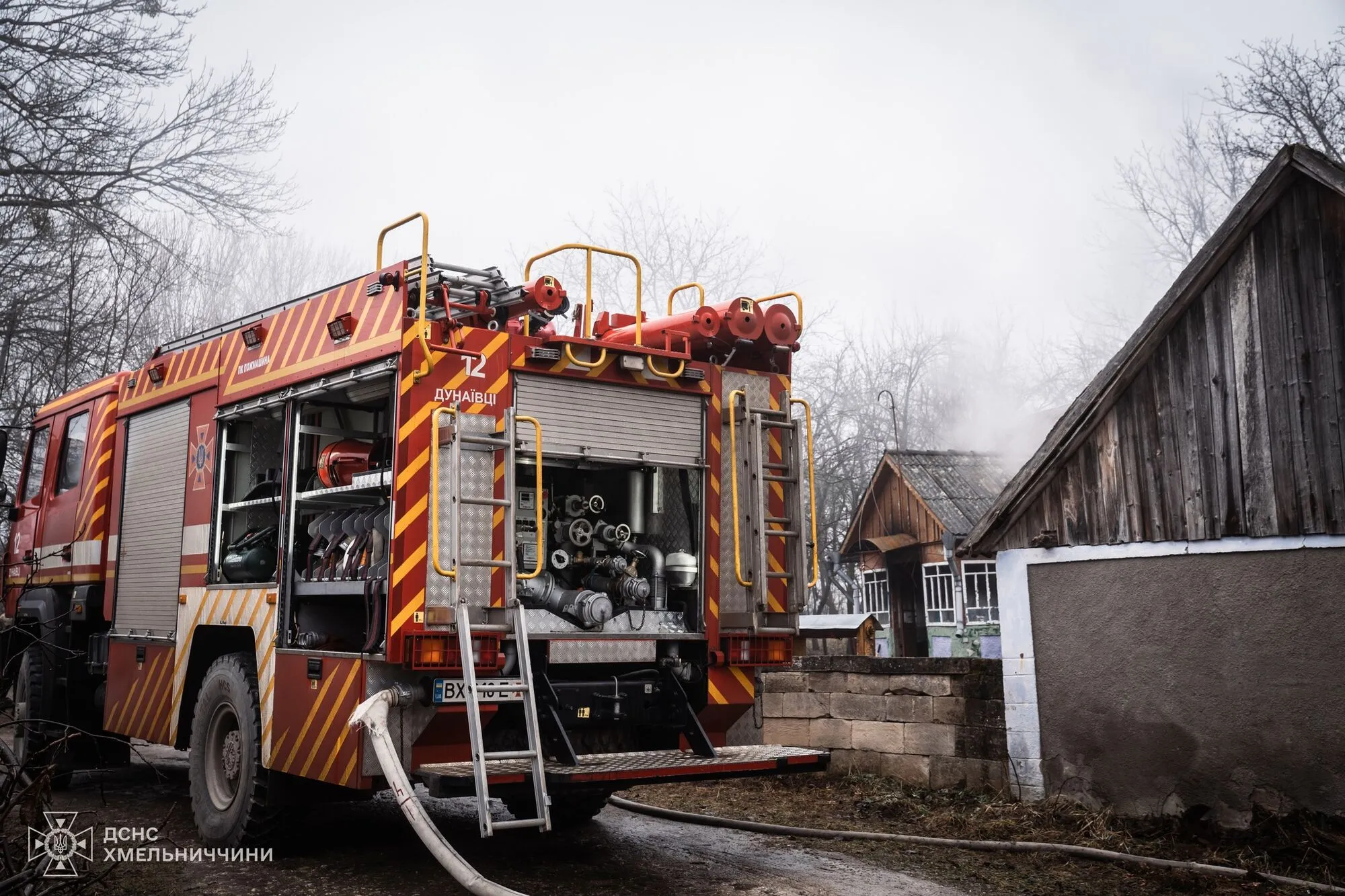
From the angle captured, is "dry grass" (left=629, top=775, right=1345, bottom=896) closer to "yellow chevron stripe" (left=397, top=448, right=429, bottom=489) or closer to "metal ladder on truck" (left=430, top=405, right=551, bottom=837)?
"metal ladder on truck" (left=430, top=405, right=551, bottom=837)

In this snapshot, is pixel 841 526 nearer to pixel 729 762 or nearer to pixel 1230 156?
pixel 1230 156

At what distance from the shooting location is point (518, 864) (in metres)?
6.78

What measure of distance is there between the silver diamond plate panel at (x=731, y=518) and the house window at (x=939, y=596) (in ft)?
45.2

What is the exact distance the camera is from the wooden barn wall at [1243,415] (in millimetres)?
7137

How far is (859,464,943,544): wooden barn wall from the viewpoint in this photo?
20.8 m

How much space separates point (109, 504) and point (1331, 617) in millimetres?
9081

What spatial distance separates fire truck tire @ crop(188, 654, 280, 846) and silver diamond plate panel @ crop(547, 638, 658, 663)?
2001 mm

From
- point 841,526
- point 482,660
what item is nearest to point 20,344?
point 482,660

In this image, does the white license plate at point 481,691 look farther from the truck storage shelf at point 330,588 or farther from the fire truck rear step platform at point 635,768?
the truck storage shelf at point 330,588

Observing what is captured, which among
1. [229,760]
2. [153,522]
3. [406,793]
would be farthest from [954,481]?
[406,793]

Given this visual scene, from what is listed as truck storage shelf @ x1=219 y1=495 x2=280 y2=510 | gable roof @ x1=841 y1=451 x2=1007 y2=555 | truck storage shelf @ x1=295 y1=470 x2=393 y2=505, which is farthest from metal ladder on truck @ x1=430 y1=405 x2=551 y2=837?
gable roof @ x1=841 y1=451 x2=1007 y2=555

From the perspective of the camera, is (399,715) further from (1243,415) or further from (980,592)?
(980,592)

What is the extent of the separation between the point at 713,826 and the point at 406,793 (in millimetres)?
3275

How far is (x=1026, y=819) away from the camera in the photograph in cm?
800
